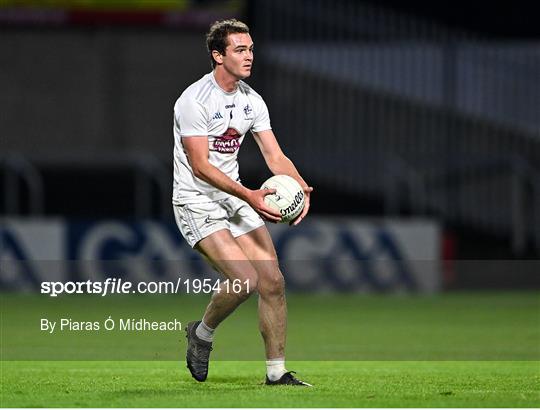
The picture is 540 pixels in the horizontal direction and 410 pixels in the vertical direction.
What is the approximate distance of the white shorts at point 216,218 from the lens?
10555 millimetres

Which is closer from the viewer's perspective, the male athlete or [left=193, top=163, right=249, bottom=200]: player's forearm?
[left=193, top=163, right=249, bottom=200]: player's forearm

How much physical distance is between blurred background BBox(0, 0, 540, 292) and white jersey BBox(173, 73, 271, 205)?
12.0m

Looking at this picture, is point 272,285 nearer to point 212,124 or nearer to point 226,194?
point 226,194

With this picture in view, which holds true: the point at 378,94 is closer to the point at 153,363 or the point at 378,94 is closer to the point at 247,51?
the point at 153,363

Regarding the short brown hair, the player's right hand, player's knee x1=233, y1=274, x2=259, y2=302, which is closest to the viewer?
the player's right hand

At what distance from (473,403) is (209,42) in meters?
3.13

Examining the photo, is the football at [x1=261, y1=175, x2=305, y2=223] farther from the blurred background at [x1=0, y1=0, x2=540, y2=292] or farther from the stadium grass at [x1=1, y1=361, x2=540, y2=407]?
the blurred background at [x1=0, y1=0, x2=540, y2=292]

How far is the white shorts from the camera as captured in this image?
10555mm

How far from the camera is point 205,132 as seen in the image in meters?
10.3

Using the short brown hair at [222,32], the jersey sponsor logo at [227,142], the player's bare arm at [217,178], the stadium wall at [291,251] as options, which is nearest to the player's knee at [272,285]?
the player's bare arm at [217,178]

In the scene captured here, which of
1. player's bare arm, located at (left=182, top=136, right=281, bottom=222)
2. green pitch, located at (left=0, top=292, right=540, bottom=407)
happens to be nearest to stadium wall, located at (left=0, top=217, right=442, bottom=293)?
green pitch, located at (left=0, top=292, right=540, bottom=407)

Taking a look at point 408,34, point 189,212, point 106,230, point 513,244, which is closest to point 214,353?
point 189,212

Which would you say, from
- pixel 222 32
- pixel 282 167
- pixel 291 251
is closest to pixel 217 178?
pixel 282 167

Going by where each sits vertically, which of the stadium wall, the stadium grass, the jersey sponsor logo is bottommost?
the stadium wall
